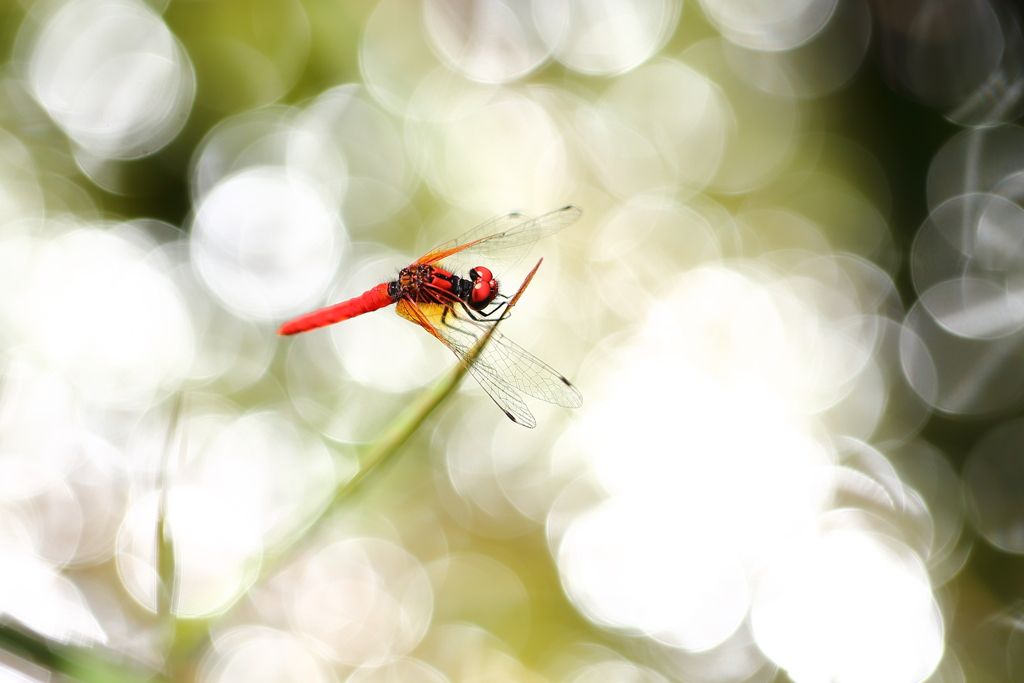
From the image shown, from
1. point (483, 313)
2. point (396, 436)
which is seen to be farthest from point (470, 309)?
point (396, 436)

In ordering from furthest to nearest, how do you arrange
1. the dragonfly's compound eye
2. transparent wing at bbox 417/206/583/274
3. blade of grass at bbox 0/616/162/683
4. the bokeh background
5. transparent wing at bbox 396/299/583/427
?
the bokeh background
transparent wing at bbox 417/206/583/274
the dragonfly's compound eye
transparent wing at bbox 396/299/583/427
blade of grass at bbox 0/616/162/683

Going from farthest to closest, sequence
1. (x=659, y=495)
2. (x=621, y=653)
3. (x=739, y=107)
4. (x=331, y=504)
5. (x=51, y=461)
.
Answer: (x=739, y=107)
(x=659, y=495)
(x=51, y=461)
(x=621, y=653)
(x=331, y=504)

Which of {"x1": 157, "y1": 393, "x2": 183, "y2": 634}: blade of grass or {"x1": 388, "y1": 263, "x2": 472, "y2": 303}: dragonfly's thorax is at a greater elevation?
{"x1": 157, "y1": 393, "x2": 183, "y2": 634}: blade of grass

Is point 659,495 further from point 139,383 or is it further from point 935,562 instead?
point 139,383

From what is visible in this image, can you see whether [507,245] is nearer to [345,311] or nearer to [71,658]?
[345,311]

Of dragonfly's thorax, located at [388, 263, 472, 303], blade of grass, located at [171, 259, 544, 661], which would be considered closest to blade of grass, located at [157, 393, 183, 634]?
blade of grass, located at [171, 259, 544, 661]

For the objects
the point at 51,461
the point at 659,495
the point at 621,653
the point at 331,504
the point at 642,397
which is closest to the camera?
the point at 331,504

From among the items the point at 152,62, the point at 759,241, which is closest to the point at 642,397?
the point at 759,241

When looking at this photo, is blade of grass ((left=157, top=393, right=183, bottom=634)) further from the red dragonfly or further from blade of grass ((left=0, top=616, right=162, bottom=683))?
the red dragonfly
